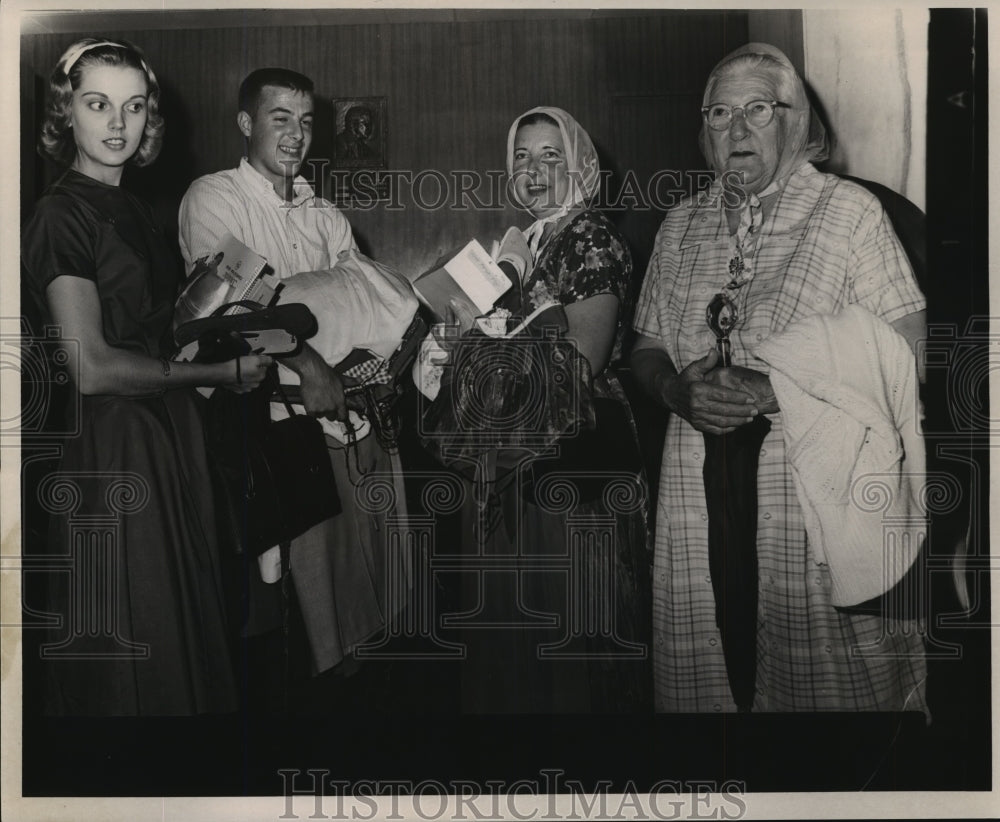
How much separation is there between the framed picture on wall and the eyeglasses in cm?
112

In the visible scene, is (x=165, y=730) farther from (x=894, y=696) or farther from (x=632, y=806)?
(x=894, y=696)

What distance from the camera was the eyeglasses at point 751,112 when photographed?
3.64 meters

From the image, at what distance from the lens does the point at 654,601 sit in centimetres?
366

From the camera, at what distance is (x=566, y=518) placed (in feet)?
12.0

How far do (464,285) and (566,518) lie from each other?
85cm

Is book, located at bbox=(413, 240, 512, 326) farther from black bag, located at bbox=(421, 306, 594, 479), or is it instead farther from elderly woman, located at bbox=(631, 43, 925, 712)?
elderly woman, located at bbox=(631, 43, 925, 712)

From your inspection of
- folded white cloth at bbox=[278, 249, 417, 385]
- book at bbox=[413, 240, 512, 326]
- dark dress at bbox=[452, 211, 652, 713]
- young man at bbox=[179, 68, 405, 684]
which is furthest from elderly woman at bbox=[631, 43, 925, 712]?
young man at bbox=[179, 68, 405, 684]

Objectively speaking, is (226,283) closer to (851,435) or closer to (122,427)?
(122,427)

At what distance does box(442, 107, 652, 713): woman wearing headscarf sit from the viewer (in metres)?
3.65

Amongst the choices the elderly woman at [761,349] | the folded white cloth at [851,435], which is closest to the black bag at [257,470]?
the elderly woman at [761,349]

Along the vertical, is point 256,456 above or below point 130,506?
above

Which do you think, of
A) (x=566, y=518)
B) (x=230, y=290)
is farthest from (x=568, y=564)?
(x=230, y=290)

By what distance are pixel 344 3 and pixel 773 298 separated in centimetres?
175

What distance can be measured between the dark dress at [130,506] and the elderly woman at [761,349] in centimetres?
150
